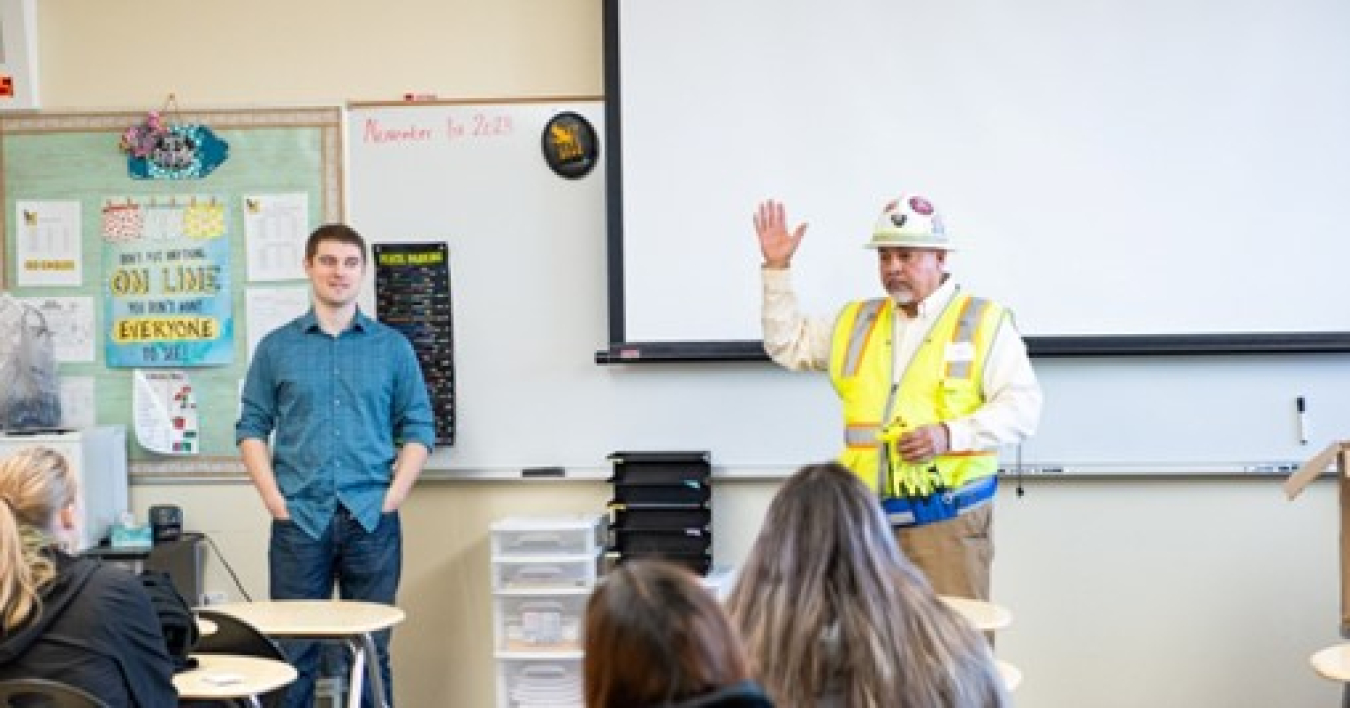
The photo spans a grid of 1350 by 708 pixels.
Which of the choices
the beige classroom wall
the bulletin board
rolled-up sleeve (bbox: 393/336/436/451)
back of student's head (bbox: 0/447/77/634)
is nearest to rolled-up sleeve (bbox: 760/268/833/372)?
the beige classroom wall

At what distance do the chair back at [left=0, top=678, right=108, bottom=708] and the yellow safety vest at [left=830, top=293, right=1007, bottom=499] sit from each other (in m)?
2.04

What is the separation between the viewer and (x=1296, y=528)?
4.92 meters

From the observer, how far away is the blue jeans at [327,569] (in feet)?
15.3

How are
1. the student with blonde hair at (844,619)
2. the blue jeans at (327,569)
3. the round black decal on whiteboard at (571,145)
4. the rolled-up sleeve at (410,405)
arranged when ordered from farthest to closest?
the round black decal on whiteboard at (571,145), the rolled-up sleeve at (410,405), the blue jeans at (327,569), the student with blonde hair at (844,619)

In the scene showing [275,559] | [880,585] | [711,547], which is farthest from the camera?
[711,547]

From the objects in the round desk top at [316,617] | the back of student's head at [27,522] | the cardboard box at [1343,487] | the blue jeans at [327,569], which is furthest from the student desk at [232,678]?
the cardboard box at [1343,487]

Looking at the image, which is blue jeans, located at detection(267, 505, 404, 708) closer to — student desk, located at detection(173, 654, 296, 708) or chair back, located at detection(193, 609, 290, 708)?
chair back, located at detection(193, 609, 290, 708)

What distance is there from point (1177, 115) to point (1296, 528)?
1.33 m

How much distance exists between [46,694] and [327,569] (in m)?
1.99

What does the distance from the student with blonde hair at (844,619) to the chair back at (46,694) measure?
123 cm

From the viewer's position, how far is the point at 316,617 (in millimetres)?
3791

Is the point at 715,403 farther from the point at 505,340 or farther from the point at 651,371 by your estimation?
the point at 505,340

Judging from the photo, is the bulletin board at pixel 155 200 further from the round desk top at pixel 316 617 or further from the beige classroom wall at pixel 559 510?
the round desk top at pixel 316 617

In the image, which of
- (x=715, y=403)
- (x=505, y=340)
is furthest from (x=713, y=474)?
(x=505, y=340)
